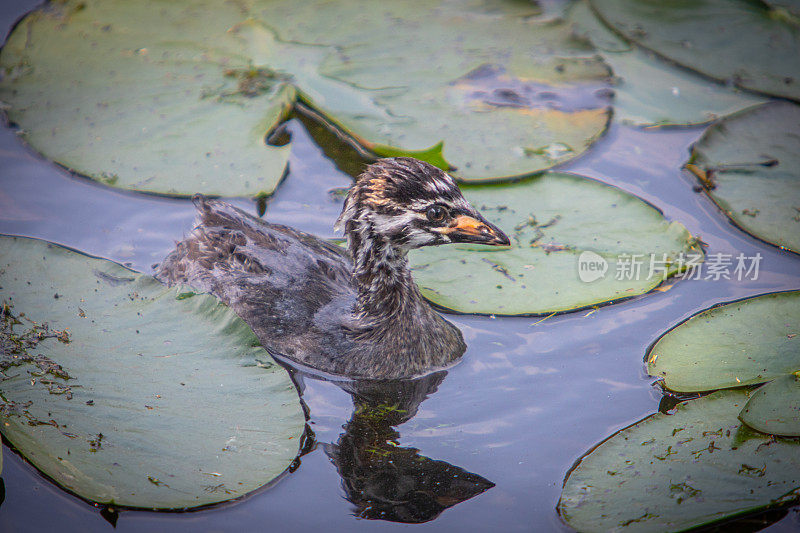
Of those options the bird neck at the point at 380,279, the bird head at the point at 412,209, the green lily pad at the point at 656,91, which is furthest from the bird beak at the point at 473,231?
the green lily pad at the point at 656,91

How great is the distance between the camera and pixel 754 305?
5.49m

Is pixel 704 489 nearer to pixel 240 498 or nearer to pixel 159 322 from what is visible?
pixel 240 498

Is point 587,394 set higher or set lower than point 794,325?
lower

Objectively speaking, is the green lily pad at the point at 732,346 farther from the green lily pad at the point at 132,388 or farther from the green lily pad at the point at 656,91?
the green lily pad at the point at 656,91

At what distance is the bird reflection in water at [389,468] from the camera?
4.42m

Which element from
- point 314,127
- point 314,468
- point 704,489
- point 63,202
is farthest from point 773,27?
point 63,202

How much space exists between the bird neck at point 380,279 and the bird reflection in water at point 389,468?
56 cm

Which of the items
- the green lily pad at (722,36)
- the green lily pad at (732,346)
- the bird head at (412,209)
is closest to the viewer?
the green lily pad at (732,346)

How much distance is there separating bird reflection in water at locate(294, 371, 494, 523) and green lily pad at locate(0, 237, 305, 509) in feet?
1.46

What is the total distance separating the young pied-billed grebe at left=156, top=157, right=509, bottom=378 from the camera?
5.07m

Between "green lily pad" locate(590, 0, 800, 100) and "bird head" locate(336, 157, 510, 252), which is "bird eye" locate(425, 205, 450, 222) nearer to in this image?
"bird head" locate(336, 157, 510, 252)

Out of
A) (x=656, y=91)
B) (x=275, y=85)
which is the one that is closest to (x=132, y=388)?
(x=275, y=85)

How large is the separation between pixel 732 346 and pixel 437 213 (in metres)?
2.25

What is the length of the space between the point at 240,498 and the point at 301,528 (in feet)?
1.29
